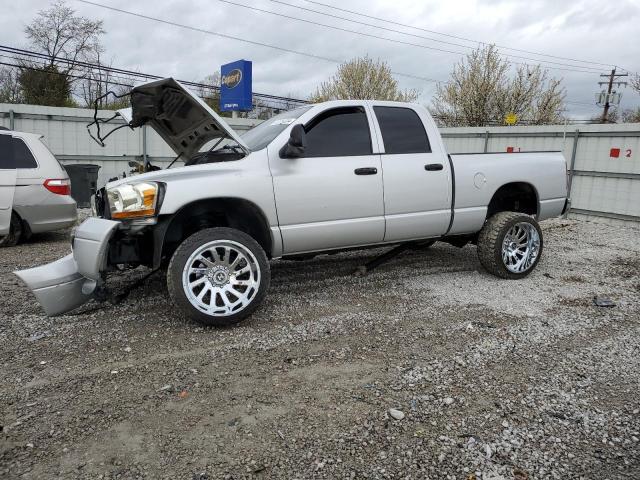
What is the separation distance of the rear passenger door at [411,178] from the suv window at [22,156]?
5197 mm

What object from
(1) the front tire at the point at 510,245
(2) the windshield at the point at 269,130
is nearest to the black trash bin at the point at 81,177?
(2) the windshield at the point at 269,130

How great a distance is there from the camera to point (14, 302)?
4637 millimetres

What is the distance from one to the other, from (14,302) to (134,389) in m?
2.41

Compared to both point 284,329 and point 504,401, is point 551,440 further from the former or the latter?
point 284,329

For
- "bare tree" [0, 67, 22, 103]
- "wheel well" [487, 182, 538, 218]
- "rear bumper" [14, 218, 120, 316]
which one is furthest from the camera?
"bare tree" [0, 67, 22, 103]

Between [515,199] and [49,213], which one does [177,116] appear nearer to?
[49,213]

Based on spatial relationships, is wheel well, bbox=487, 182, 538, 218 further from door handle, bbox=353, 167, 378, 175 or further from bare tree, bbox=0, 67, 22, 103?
bare tree, bbox=0, 67, 22, 103

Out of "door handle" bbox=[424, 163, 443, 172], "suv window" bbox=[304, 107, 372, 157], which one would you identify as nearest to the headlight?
"suv window" bbox=[304, 107, 372, 157]

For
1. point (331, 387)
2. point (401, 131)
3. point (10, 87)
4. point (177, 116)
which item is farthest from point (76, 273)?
point (10, 87)

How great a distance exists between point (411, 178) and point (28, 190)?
555 cm

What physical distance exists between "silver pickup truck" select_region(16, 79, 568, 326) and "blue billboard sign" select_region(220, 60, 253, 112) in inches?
650

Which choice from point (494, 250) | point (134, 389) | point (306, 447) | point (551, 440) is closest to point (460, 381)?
point (551, 440)

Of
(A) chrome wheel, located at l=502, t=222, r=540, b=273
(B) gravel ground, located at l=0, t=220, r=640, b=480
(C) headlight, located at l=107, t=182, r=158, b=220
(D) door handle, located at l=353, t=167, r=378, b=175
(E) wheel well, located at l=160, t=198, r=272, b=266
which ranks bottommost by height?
(B) gravel ground, located at l=0, t=220, r=640, b=480

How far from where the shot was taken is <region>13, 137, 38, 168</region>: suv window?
22.9 ft
